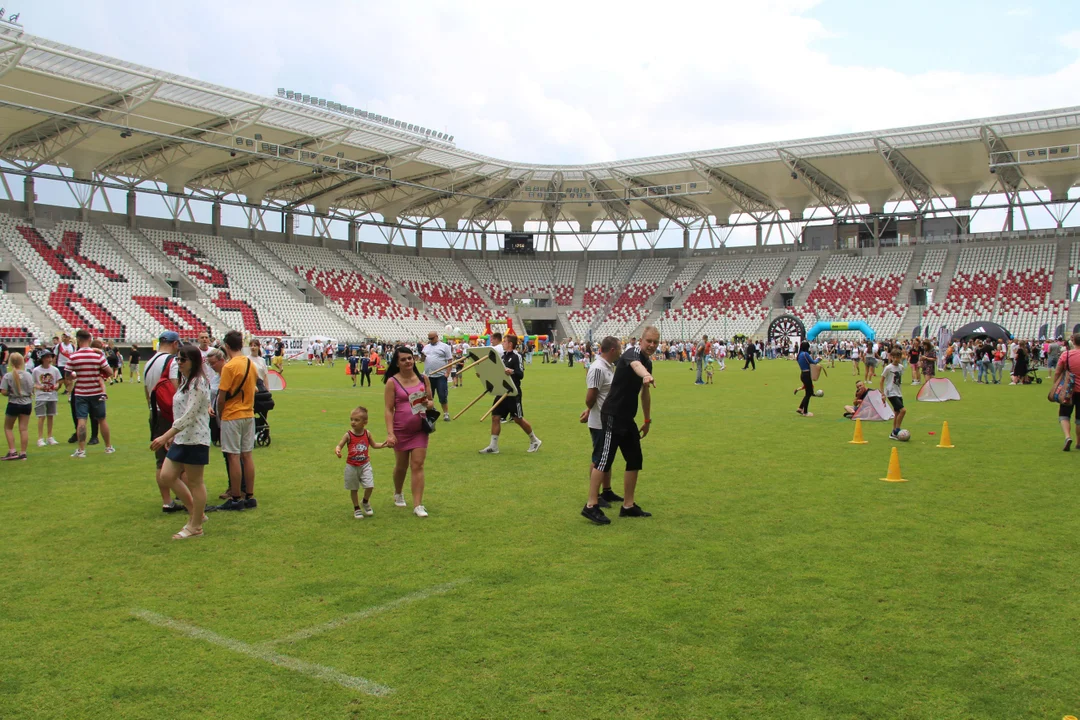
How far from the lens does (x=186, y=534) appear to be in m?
6.57

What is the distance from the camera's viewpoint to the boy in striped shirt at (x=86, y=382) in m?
10.1

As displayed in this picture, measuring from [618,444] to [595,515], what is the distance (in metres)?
0.66

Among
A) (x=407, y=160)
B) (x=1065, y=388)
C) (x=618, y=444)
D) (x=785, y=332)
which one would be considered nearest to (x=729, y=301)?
(x=785, y=332)

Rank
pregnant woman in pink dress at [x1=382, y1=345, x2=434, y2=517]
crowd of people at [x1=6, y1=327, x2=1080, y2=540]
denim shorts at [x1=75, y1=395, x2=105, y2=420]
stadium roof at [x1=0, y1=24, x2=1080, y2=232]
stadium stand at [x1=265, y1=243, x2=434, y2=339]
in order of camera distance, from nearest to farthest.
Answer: crowd of people at [x1=6, y1=327, x2=1080, y2=540] < pregnant woman in pink dress at [x1=382, y1=345, x2=434, y2=517] < denim shorts at [x1=75, y1=395, x2=105, y2=420] < stadium roof at [x1=0, y1=24, x2=1080, y2=232] < stadium stand at [x1=265, y1=243, x2=434, y2=339]

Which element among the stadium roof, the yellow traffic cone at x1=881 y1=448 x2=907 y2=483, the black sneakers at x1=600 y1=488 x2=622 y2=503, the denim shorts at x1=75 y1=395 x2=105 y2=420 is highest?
the stadium roof

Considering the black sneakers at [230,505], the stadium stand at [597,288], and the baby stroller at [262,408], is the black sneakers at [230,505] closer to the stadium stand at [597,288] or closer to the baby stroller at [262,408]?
the baby stroller at [262,408]

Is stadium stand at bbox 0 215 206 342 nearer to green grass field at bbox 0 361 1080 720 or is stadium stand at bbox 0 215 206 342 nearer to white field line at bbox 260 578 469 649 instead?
green grass field at bbox 0 361 1080 720

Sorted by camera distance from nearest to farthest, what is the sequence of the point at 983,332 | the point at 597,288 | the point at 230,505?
the point at 230,505 → the point at 983,332 → the point at 597,288

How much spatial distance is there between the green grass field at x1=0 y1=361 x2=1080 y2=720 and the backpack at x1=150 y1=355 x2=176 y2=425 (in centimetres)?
93

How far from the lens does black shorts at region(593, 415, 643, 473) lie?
7027 mm

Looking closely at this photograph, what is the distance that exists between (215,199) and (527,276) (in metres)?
26.6

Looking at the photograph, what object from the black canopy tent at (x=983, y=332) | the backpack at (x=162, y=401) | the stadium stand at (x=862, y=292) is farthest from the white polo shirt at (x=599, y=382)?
the stadium stand at (x=862, y=292)

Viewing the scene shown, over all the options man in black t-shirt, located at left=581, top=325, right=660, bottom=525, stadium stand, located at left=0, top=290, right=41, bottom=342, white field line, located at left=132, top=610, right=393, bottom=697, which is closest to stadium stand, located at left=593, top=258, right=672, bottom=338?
stadium stand, located at left=0, top=290, right=41, bottom=342

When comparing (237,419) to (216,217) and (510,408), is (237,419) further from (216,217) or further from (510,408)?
(216,217)
